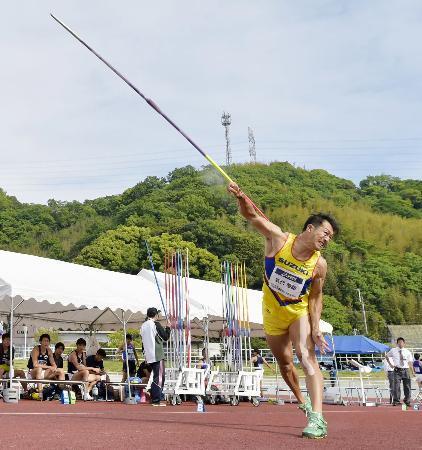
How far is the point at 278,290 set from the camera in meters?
6.19

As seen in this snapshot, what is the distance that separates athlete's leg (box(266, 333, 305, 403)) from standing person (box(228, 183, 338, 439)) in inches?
5.1

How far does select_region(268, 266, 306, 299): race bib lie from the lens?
20.1 ft

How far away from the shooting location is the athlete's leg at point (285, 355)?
6.48 meters

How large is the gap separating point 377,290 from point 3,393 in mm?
65981

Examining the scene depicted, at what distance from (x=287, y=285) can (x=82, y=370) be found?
966cm

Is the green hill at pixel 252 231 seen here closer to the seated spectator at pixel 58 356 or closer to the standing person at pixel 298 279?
the seated spectator at pixel 58 356

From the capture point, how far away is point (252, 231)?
80688 millimetres

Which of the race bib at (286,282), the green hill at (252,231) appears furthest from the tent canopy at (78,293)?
the green hill at (252,231)

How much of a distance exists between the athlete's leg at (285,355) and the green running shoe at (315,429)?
3.39 ft

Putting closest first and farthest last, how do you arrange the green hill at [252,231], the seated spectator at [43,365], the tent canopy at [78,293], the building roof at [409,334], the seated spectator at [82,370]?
1. the tent canopy at [78,293]
2. the seated spectator at [43,365]
3. the seated spectator at [82,370]
4. the building roof at [409,334]
5. the green hill at [252,231]

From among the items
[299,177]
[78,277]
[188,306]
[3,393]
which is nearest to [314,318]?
[3,393]

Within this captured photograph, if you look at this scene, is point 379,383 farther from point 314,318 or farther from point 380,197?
Result: point 380,197

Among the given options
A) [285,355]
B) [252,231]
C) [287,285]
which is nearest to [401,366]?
[285,355]

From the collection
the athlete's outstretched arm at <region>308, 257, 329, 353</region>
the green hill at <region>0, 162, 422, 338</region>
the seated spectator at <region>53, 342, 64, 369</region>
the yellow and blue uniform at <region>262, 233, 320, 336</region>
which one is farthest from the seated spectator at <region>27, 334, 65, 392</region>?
the green hill at <region>0, 162, 422, 338</region>
